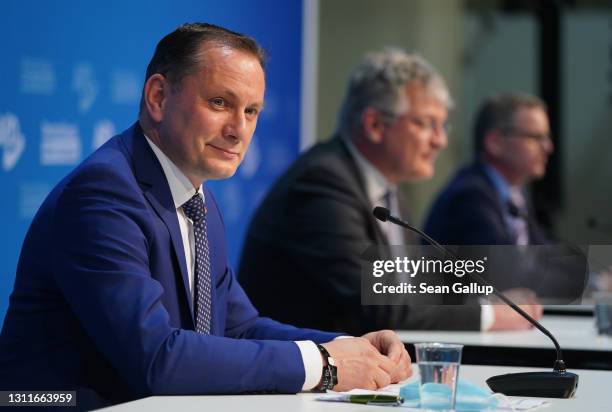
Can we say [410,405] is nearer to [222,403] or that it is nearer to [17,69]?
[222,403]

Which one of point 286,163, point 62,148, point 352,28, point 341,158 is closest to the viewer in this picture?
point 62,148

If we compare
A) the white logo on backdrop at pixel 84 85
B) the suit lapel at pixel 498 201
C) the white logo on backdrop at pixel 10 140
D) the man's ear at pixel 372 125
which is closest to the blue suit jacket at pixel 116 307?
the white logo on backdrop at pixel 10 140

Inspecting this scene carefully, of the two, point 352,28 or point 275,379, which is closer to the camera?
point 275,379

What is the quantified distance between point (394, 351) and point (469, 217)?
2.63 metres

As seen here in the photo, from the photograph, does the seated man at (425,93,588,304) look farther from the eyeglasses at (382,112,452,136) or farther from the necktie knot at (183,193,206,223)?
the necktie knot at (183,193,206,223)

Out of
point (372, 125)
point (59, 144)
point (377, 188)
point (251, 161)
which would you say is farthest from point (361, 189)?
point (59, 144)

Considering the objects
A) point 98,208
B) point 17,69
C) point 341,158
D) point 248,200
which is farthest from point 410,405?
point 248,200

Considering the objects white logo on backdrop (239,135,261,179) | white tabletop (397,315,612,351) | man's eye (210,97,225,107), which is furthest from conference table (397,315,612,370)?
white logo on backdrop (239,135,261,179)

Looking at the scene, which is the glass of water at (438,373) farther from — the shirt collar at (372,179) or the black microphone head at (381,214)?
the shirt collar at (372,179)

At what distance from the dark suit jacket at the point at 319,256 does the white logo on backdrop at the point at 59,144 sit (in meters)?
0.89

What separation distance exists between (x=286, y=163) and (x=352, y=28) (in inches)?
128

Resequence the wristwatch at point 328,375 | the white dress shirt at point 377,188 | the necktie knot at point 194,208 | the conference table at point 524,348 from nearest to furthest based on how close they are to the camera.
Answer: the wristwatch at point 328,375, the necktie knot at point 194,208, the conference table at point 524,348, the white dress shirt at point 377,188

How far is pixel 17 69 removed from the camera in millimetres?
2955

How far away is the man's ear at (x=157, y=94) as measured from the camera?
2518mm
